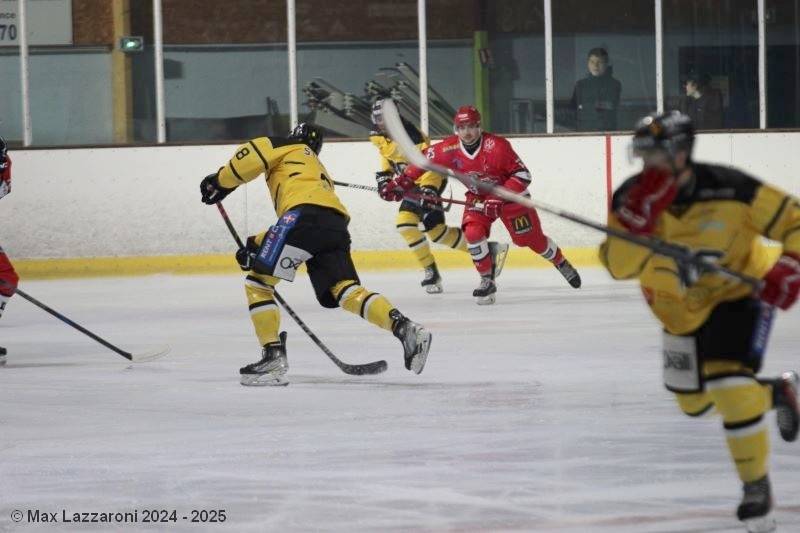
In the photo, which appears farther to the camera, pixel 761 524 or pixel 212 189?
pixel 212 189

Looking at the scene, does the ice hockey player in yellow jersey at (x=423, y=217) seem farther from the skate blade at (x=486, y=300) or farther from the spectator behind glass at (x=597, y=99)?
the spectator behind glass at (x=597, y=99)

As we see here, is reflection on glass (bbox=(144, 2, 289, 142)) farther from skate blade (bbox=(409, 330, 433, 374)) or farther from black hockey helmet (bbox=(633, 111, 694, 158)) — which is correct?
black hockey helmet (bbox=(633, 111, 694, 158))

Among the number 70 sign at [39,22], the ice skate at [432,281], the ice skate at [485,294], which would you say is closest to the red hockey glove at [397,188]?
the ice skate at [432,281]

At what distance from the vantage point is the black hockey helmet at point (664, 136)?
10.2ft

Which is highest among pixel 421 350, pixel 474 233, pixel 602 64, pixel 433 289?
pixel 602 64

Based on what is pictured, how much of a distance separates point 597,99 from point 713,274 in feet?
24.1

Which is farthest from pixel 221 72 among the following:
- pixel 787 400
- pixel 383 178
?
pixel 787 400

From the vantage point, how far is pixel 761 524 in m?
3.08

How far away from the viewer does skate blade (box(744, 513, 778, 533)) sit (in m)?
3.07

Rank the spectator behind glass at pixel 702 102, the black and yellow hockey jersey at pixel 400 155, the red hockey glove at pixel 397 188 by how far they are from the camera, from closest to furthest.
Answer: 1. the red hockey glove at pixel 397 188
2. the black and yellow hockey jersey at pixel 400 155
3. the spectator behind glass at pixel 702 102

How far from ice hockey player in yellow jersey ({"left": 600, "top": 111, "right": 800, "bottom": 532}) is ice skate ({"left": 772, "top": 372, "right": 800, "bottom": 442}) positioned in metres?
0.05

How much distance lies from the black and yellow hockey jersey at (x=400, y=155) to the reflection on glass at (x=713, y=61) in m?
2.17

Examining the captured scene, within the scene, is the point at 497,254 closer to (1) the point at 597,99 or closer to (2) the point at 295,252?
(1) the point at 597,99

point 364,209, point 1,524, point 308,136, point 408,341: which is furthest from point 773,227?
point 364,209
